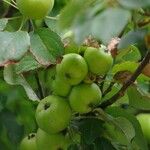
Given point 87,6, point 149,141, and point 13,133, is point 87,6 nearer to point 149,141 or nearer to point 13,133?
point 149,141

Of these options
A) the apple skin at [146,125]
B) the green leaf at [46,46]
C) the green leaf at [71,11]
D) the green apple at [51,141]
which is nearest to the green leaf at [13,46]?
the green leaf at [46,46]

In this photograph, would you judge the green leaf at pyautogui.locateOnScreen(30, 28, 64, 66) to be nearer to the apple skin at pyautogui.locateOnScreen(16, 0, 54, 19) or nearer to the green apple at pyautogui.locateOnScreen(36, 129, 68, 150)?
the apple skin at pyautogui.locateOnScreen(16, 0, 54, 19)

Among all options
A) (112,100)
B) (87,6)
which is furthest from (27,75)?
(87,6)

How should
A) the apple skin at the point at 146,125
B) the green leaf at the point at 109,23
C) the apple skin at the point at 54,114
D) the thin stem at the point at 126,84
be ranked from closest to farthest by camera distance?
the green leaf at the point at 109,23, the thin stem at the point at 126,84, the apple skin at the point at 54,114, the apple skin at the point at 146,125

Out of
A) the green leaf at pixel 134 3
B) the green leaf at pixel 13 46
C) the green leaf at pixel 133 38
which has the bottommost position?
the green leaf at pixel 13 46

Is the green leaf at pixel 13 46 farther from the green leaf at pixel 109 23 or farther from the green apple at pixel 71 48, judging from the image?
the green leaf at pixel 109 23

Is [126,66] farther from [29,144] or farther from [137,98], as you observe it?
[29,144]
